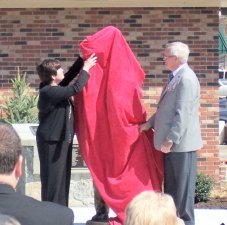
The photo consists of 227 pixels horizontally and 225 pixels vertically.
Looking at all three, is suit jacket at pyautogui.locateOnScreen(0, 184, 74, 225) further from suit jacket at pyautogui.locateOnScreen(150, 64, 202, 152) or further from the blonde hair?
suit jacket at pyautogui.locateOnScreen(150, 64, 202, 152)

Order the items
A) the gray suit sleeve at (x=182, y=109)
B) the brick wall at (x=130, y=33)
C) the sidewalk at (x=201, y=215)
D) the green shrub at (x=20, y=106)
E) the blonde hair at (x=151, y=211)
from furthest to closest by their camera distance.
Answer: the brick wall at (x=130, y=33) → the green shrub at (x=20, y=106) → the sidewalk at (x=201, y=215) → the gray suit sleeve at (x=182, y=109) → the blonde hair at (x=151, y=211)

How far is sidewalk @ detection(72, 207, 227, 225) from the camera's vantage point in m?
7.64

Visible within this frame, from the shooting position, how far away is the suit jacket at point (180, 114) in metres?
6.03

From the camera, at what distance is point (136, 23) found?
1065 centimetres

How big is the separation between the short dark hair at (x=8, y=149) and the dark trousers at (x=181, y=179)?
10.5ft

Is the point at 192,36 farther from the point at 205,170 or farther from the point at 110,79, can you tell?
the point at 110,79

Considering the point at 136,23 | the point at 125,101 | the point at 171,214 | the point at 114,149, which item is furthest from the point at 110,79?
the point at 136,23

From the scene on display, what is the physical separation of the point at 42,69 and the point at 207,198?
4001mm

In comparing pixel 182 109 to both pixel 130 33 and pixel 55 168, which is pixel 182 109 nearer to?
pixel 55 168

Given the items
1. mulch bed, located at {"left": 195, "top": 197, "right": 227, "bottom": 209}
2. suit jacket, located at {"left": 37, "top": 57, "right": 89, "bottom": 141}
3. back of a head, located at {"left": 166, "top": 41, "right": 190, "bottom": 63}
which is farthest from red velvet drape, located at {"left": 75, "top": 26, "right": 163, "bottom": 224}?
mulch bed, located at {"left": 195, "top": 197, "right": 227, "bottom": 209}

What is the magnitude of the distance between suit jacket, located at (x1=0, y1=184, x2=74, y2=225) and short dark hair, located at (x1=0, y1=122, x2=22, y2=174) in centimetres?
8

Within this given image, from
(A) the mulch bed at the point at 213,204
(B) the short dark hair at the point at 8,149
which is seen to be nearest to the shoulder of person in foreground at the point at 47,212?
(B) the short dark hair at the point at 8,149

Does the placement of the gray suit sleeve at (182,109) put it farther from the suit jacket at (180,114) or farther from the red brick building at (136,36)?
the red brick building at (136,36)

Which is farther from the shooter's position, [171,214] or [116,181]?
[116,181]
